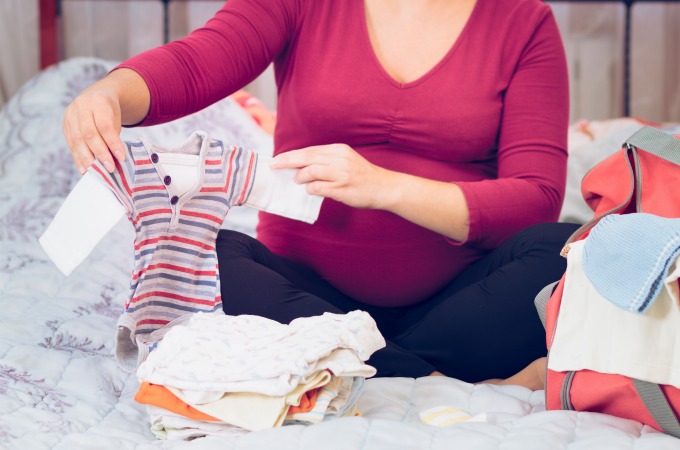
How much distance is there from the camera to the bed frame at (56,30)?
2496 mm

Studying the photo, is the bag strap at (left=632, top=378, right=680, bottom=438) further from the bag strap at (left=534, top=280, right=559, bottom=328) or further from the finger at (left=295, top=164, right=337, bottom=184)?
the finger at (left=295, top=164, right=337, bottom=184)

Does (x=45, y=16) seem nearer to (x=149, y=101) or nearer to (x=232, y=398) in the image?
(x=149, y=101)

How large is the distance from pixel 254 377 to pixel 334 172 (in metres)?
0.34

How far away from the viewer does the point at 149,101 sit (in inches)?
43.5

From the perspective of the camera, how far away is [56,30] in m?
2.53

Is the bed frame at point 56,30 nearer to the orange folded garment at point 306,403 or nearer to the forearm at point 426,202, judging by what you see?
the forearm at point 426,202

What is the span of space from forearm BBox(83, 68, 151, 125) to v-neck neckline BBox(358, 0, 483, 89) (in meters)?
0.35

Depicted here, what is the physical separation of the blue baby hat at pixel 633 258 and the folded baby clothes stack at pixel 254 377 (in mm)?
243

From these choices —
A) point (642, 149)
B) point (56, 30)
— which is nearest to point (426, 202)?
point (642, 149)

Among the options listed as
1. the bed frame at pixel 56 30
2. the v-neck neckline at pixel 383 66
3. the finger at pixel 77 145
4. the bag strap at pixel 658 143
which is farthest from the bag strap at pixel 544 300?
the bed frame at pixel 56 30

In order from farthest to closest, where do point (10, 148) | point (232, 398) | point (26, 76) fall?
point (26, 76) < point (10, 148) < point (232, 398)

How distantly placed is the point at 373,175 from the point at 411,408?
312mm

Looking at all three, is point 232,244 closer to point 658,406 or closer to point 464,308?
point 464,308

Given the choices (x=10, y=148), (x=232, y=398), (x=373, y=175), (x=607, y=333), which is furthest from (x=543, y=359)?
(x=10, y=148)
